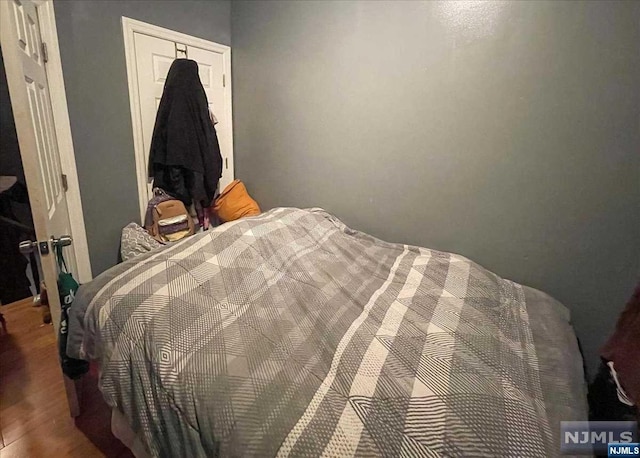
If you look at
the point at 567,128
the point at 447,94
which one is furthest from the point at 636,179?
the point at 447,94

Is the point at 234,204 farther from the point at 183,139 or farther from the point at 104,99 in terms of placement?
the point at 104,99

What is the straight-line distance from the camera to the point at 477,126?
1737 millimetres

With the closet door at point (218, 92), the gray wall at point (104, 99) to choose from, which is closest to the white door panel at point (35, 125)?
the gray wall at point (104, 99)

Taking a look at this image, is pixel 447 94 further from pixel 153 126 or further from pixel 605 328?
pixel 153 126

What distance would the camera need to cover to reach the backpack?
213 centimetres

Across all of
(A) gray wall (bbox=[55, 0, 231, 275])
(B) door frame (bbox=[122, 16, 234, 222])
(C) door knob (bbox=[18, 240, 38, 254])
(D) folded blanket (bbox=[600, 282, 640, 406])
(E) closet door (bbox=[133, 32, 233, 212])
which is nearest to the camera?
(D) folded blanket (bbox=[600, 282, 640, 406])

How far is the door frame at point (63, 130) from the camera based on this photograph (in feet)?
5.11

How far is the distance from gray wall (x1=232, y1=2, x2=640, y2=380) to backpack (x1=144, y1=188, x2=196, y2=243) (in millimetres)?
877

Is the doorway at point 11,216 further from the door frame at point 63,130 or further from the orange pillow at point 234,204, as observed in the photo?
the orange pillow at point 234,204

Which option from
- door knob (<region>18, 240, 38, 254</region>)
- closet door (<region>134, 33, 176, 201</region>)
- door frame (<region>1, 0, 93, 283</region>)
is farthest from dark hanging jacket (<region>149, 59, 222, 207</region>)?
door knob (<region>18, 240, 38, 254</region>)

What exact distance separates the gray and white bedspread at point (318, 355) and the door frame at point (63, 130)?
2.67 ft

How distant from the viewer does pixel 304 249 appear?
173 cm

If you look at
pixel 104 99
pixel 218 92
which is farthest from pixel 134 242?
pixel 218 92

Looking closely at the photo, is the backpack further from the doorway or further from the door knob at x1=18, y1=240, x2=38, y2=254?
the door knob at x1=18, y1=240, x2=38, y2=254
